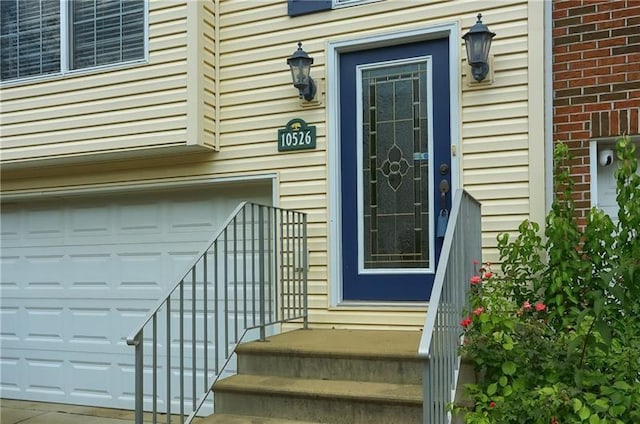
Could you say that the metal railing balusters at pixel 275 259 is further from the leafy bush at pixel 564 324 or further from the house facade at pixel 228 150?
the leafy bush at pixel 564 324

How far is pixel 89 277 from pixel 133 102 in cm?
183

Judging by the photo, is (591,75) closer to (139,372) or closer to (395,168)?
(395,168)

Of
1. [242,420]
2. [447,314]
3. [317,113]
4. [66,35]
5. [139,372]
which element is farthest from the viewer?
[66,35]

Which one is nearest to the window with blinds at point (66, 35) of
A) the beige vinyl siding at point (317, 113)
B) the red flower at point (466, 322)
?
the beige vinyl siding at point (317, 113)

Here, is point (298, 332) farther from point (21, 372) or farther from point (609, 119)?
point (21, 372)

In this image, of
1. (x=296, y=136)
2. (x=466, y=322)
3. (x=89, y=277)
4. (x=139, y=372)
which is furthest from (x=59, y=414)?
(x=466, y=322)

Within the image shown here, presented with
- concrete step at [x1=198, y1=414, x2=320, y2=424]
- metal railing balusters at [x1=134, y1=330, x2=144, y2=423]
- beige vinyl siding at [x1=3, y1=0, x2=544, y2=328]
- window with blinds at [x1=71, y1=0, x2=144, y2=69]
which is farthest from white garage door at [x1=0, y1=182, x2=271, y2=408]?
metal railing balusters at [x1=134, y1=330, x2=144, y2=423]

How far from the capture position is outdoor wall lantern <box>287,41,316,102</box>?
14.9 feet

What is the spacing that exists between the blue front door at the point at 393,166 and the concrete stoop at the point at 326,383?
633 mm

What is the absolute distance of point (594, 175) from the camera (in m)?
3.95

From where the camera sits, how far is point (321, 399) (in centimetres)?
336

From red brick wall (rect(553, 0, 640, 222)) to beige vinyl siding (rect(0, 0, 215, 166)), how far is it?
258 centimetres

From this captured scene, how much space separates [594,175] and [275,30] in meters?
2.57

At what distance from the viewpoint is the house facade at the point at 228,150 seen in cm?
421
